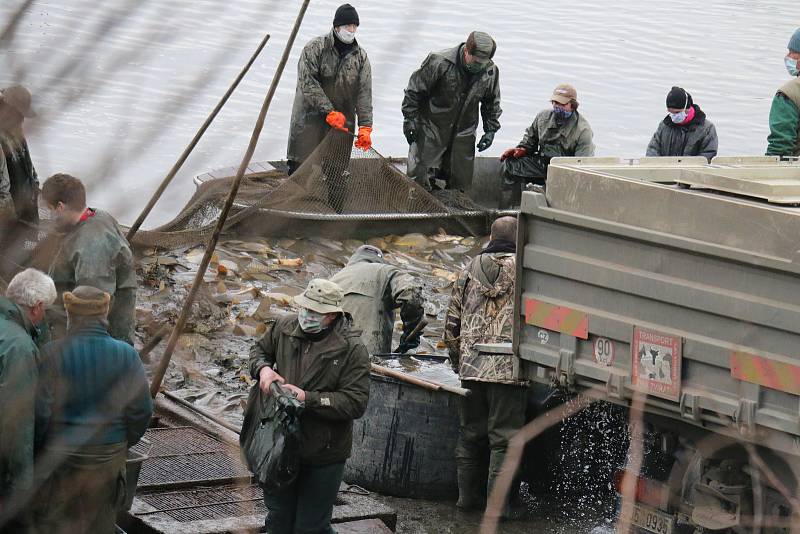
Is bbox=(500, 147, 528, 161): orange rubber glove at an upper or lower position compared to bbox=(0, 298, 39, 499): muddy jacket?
lower

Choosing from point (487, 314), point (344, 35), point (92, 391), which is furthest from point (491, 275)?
point (344, 35)

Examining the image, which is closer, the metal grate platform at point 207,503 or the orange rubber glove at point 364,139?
the metal grate platform at point 207,503

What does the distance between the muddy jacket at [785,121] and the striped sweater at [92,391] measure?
4.92m

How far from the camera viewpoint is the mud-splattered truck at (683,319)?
4.64m

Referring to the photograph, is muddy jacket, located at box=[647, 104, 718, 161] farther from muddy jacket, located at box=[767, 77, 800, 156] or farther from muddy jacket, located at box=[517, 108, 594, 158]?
muddy jacket, located at box=[767, 77, 800, 156]

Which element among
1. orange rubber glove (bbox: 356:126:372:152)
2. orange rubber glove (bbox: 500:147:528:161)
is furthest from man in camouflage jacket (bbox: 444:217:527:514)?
orange rubber glove (bbox: 500:147:528:161)

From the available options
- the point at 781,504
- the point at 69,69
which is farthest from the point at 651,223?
the point at 69,69

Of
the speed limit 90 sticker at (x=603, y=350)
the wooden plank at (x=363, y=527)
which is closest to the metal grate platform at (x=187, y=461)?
the wooden plank at (x=363, y=527)

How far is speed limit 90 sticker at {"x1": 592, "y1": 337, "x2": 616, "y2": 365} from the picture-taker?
5227 millimetres

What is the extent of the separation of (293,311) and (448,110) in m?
3.26

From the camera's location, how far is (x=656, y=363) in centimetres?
504

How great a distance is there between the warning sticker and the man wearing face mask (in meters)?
6.69

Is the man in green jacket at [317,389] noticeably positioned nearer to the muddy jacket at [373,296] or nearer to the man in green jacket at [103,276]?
the man in green jacket at [103,276]

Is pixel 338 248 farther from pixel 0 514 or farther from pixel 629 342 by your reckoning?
pixel 0 514
